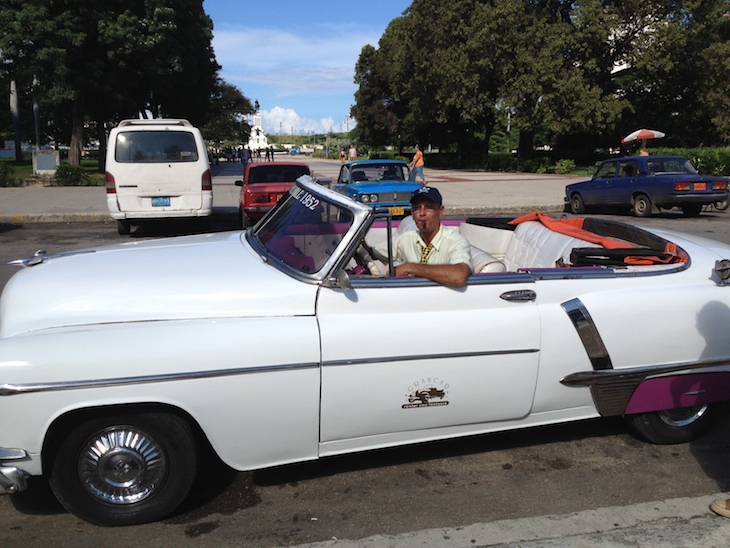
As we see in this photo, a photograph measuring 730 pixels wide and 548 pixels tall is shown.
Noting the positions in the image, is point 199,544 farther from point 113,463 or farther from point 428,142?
point 428,142

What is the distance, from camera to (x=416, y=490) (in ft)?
10.7

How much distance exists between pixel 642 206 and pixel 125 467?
14.6 m

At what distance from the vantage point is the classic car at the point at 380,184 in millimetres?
12156

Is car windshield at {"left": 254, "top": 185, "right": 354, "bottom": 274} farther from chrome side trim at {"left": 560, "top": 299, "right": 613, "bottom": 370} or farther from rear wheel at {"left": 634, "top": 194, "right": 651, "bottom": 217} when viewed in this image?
rear wheel at {"left": 634, "top": 194, "right": 651, "bottom": 217}

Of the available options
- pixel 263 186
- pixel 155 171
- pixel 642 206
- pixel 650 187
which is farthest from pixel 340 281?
pixel 642 206

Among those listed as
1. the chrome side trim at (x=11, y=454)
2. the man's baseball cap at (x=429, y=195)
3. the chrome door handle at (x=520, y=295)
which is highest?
the man's baseball cap at (x=429, y=195)

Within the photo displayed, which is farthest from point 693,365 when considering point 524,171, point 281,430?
point 524,171

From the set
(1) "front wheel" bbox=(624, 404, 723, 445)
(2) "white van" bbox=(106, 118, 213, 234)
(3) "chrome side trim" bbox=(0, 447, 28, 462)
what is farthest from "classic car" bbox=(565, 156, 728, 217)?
(3) "chrome side trim" bbox=(0, 447, 28, 462)

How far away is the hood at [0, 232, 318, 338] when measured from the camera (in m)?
2.94

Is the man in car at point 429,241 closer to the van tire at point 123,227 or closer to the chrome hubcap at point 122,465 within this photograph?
the chrome hubcap at point 122,465

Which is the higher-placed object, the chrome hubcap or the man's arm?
the man's arm

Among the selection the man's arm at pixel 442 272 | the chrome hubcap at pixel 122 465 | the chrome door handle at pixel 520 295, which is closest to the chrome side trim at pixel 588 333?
the chrome door handle at pixel 520 295

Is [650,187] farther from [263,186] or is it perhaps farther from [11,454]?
[11,454]

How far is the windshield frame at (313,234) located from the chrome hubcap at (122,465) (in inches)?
41.5
